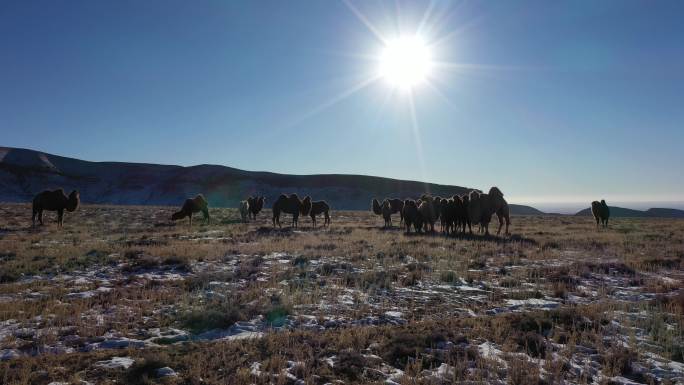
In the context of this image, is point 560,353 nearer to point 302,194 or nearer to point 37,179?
point 302,194

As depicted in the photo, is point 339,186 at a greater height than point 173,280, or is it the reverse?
point 339,186

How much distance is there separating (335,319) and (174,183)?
113485 millimetres

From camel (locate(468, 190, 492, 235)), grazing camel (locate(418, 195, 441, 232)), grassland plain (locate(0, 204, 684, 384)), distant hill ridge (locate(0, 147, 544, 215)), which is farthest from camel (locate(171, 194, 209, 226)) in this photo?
distant hill ridge (locate(0, 147, 544, 215))

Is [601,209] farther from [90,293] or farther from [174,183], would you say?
[174,183]

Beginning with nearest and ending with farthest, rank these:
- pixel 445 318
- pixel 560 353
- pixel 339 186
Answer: pixel 560 353 < pixel 445 318 < pixel 339 186

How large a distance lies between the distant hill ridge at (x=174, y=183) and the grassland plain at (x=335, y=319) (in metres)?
84.6

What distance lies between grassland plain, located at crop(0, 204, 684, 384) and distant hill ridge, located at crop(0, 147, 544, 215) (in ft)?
278

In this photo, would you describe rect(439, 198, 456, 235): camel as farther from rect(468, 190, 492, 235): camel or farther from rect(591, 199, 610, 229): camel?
rect(591, 199, 610, 229): camel

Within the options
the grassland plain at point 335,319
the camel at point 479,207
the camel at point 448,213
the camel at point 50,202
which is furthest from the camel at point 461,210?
the camel at point 50,202

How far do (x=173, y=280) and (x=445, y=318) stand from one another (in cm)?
725

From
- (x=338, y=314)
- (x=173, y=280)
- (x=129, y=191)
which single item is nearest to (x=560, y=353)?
(x=338, y=314)

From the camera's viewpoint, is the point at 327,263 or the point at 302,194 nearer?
the point at 327,263

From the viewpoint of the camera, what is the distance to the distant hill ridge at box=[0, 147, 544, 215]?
99.2m

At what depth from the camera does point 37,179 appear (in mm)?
96938
